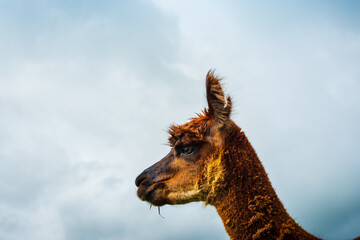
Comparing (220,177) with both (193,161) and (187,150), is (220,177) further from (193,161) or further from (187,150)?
(187,150)

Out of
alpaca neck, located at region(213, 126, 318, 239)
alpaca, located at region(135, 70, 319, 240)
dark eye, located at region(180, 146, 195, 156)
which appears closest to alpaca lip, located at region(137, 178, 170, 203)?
alpaca, located at region(135, 70, 319, 240)

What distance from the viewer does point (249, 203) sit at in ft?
10.2

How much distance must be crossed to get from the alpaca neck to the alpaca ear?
0.40m

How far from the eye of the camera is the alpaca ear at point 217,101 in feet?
12.5

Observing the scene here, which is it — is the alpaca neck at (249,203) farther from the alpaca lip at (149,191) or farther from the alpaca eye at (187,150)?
the alpaca lip at (149,191)

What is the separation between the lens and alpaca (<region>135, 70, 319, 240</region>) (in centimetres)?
304

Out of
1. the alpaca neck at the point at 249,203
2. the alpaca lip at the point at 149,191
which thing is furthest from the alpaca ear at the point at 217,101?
the alpaca lip at the point at 149,191

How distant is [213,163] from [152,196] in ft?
3.20

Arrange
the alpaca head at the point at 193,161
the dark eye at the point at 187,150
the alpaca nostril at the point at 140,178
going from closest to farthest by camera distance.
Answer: the alpaca head at the point at 193,161
the dark eye at the point at 187,150
the alpaca nostril at the point at 140,178

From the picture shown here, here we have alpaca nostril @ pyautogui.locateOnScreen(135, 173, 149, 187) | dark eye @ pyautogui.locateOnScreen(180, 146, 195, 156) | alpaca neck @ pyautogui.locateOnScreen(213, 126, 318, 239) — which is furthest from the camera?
alpaca nostril @ pyautogui.locateOnScreen(135, 173, 149, 187)

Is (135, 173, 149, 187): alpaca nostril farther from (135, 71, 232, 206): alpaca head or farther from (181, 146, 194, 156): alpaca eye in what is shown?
(181, 146, 194, 156): alpaca eye

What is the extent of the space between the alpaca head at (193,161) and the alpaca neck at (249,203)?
153mm

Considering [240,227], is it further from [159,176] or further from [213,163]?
[159,176]

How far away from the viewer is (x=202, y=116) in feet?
13.8
